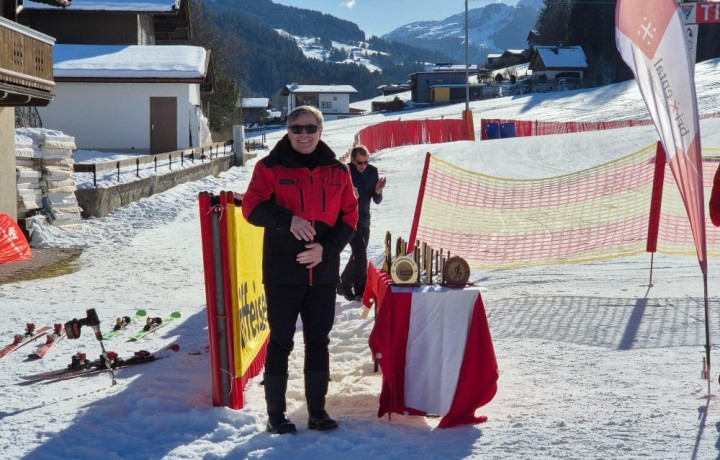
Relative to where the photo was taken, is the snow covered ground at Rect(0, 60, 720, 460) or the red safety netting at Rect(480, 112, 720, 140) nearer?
the snow covered ground at Rect(0, 60, 720, 460)

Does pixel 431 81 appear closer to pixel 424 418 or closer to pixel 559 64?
pixel 559 64

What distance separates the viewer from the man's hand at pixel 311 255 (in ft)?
14.8

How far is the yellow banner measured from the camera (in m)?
5.21

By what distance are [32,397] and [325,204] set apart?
2582mm

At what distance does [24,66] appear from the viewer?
1438 cm

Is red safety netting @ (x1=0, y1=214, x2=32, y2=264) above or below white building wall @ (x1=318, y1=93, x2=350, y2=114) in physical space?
below

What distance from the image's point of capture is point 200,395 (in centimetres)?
553

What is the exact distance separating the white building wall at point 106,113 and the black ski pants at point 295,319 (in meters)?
26.2

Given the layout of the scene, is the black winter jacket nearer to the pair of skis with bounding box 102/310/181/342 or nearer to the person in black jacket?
the person in black jacket

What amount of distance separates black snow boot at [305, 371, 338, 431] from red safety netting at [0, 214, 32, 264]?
9181 millimetres

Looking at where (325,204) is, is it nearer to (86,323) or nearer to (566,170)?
(86,323)

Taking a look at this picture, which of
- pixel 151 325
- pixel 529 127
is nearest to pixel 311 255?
pixel 151 325

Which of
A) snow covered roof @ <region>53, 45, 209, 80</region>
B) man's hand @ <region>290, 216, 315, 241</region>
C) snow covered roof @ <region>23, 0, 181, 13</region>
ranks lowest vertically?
man's hand @ <region>290, 216, 315, 241</region>

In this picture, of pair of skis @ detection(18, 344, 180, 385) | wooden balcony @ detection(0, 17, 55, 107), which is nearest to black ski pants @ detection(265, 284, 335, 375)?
pair of skis @ detection(18, 344, 180, 385)
